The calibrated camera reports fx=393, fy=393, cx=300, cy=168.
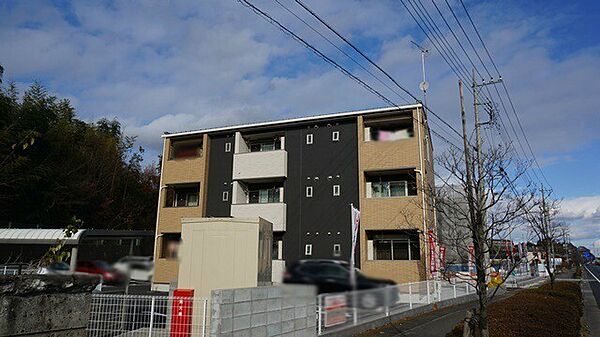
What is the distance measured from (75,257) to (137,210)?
3675 millimetres

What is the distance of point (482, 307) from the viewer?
31.0 feet

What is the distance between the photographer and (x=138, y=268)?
1.08 meters

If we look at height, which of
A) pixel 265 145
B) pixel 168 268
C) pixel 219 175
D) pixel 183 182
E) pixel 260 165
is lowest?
pixel 168 268

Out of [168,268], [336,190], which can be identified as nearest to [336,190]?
[336,190]

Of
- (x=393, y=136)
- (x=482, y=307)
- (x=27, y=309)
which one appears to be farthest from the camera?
(x=482, y=307)

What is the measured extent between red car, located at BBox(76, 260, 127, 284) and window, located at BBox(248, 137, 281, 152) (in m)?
25.1

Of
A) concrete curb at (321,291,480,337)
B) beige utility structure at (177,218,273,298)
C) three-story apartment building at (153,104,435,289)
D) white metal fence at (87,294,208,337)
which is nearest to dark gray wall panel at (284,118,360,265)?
three-story apartment building at (153,104,435,289)

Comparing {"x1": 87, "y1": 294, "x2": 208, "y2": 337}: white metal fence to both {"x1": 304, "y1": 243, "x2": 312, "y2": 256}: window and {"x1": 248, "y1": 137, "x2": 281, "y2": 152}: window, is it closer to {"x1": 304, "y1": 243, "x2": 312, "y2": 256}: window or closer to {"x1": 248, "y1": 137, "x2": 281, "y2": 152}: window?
{"x1": 304, "y1": 243, "x2": 312, "y2": 256}: window

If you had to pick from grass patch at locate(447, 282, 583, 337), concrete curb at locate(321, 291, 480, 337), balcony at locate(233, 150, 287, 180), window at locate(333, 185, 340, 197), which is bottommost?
concrete curb at locate(321, 291, 480, 337)

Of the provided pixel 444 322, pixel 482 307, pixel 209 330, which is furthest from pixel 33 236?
pixel 444 322

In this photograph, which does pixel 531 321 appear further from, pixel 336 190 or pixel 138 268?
pixel 138 268

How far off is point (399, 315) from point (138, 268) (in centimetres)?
1556

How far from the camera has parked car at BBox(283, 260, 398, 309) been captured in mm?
935

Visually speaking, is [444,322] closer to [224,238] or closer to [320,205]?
[320,205]
